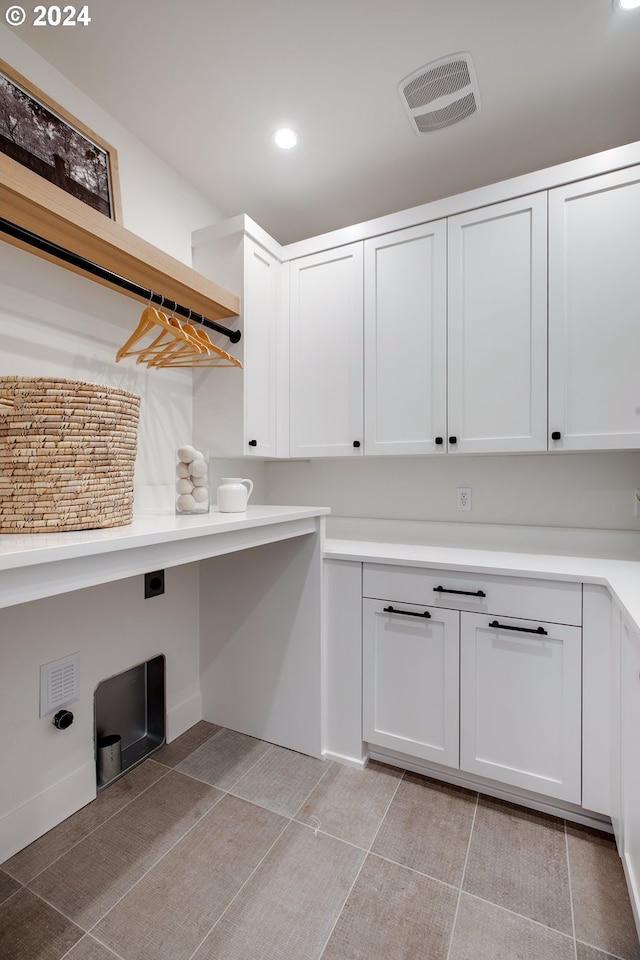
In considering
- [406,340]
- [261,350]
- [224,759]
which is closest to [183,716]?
[224,759]

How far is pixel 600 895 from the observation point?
1.25 m

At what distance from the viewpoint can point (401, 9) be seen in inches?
53.6

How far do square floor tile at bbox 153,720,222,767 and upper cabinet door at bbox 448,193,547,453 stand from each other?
1.67 metres

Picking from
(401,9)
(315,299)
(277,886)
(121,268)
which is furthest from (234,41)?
(277,886)

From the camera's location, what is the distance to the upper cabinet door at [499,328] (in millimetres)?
1749

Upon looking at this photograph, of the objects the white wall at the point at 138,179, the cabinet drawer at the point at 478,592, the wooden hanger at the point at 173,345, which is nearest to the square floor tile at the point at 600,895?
the cabinet drawer at the point at 478,592

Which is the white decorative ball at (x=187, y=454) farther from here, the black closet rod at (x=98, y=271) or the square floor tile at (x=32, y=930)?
the square floor tile at (x=32, y=930)

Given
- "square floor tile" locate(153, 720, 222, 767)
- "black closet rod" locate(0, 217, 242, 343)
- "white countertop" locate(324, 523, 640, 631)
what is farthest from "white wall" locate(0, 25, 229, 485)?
"square floor tile" locate(153, 720, 222, 767)

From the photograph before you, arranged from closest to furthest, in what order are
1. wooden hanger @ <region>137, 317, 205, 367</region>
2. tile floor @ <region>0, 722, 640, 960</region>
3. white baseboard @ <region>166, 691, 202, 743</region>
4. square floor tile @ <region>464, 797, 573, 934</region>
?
tile floor @ <region>0, 722, 640, 960</region>
square floor tile @ <region>464, 797, 573, 934</region>
wooden hanger @ <region>137, 317, 205, 367</region>
white baseboard @ <region>166, 691, 202, 743</region>

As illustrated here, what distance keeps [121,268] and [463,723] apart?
203cm

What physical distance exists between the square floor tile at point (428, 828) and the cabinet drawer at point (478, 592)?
688mm

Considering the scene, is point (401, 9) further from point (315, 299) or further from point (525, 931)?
point (525, 931)

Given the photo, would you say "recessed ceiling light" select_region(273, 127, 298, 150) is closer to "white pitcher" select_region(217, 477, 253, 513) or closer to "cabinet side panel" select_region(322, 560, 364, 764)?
"white pitcher" select_region(217, 477, 253, 513)

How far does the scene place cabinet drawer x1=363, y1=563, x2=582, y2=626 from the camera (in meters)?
1.49
